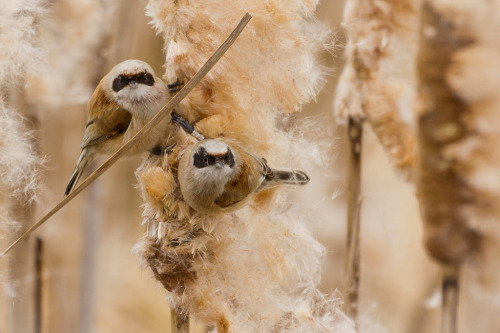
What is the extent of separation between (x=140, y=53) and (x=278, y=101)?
99 centimetres

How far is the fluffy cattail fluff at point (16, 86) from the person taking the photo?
731mm

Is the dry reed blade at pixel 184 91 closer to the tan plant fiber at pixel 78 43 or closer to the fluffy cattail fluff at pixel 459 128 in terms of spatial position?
the fluffy cattail fluff at pixel 459 128

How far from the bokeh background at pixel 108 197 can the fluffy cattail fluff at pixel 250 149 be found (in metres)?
0.06

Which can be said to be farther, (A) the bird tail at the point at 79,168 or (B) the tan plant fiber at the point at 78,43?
→ (B) the tan plant fiber at the point at 78,43

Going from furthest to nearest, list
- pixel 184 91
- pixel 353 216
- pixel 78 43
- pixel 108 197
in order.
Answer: pixel 108 197 → pixel 78 43 → pixel 353 216 → pixel 184 91

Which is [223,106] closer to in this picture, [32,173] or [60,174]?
[32,173]

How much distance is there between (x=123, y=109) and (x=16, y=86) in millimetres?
175

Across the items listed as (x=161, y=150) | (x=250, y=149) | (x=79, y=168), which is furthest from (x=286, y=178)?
(x=79, y=168)

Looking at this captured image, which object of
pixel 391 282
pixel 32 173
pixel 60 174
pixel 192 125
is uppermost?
pixel 192 125

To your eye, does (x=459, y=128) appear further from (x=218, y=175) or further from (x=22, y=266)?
(x=22, y=266)

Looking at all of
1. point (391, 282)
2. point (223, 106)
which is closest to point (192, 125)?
point (223, 106)

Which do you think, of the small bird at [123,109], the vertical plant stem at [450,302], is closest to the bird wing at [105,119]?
the small bird at [123,109]

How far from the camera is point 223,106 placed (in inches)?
26.9

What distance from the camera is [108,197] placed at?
183 cm
